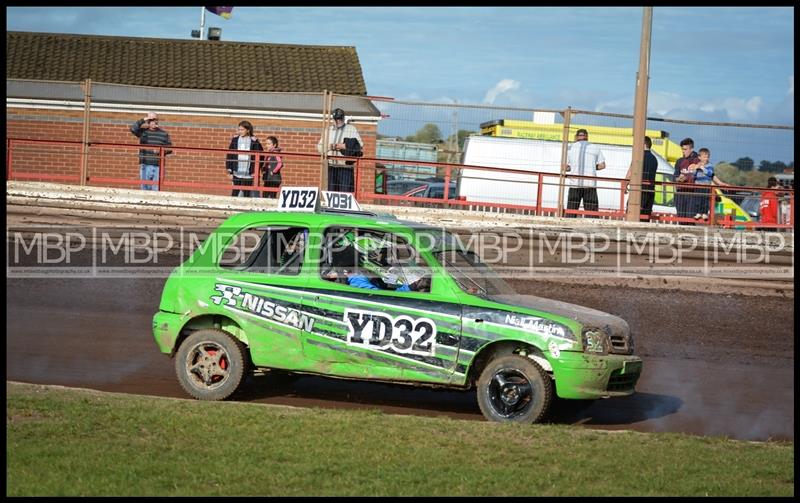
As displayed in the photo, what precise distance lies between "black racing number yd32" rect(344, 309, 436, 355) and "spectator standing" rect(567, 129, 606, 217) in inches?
360

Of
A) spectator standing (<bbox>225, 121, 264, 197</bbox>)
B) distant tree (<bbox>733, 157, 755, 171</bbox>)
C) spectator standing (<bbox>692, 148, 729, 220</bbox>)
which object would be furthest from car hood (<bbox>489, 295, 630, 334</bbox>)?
distant tree (<bbox>733, 157, 755, 171</bbox>)

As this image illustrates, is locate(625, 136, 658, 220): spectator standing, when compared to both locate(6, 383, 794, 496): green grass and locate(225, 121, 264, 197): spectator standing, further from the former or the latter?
locate(6, 383, 794, 496): green grass

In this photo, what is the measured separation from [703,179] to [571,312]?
34.0 feet

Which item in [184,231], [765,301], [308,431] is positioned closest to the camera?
[308,431]

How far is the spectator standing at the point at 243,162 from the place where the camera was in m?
18.1

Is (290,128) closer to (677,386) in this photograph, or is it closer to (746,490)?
(677,386)

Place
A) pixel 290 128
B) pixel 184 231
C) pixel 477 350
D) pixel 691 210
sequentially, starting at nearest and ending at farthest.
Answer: pixel 477 350, pixel 184 231, pixel 691 210, pixel 290 128

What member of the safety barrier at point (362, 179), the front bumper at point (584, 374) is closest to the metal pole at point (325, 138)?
the safety barrier at point (362, 179)

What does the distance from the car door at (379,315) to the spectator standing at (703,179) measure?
32.5ft

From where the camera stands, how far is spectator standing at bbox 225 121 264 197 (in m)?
18.1

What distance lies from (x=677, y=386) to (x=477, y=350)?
122 inches

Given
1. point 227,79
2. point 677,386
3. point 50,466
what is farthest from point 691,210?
point 227,79

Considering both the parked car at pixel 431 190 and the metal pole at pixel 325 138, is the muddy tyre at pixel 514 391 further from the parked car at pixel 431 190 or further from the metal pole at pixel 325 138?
the parked car at pixel 431 190

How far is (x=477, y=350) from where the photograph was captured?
846cm
